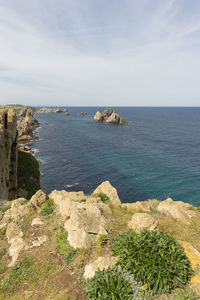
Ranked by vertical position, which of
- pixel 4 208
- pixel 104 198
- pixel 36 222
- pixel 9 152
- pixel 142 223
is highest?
pixel 142 223

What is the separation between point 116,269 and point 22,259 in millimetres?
6060

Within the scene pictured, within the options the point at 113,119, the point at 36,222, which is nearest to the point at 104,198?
the point at 36,222

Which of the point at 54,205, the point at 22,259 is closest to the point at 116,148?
the point at 54,205

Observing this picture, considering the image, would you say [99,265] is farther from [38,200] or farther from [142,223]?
[38,200]

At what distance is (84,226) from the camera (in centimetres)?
1084

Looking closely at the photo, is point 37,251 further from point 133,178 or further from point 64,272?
point 133,178

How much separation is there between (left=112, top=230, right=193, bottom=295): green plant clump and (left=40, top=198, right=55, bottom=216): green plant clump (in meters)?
7.32

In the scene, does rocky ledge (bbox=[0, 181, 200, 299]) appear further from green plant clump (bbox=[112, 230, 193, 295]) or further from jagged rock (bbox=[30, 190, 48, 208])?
green plant clump (bbox=[112, 230, 193, 295])

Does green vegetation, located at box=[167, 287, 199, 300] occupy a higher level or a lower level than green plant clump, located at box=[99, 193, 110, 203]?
higher

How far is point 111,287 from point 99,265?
5.14 feet

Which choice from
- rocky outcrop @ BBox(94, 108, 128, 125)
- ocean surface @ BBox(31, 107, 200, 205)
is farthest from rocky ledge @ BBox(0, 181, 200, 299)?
rocky outcrop @ BBox(94, 108, 128, 125)

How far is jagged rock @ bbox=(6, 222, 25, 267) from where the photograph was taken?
10273mm

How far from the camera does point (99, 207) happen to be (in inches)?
527

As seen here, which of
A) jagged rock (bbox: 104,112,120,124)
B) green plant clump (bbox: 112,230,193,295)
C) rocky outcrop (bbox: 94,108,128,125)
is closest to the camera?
green plant clump (bbox: 112,230,193,295)
